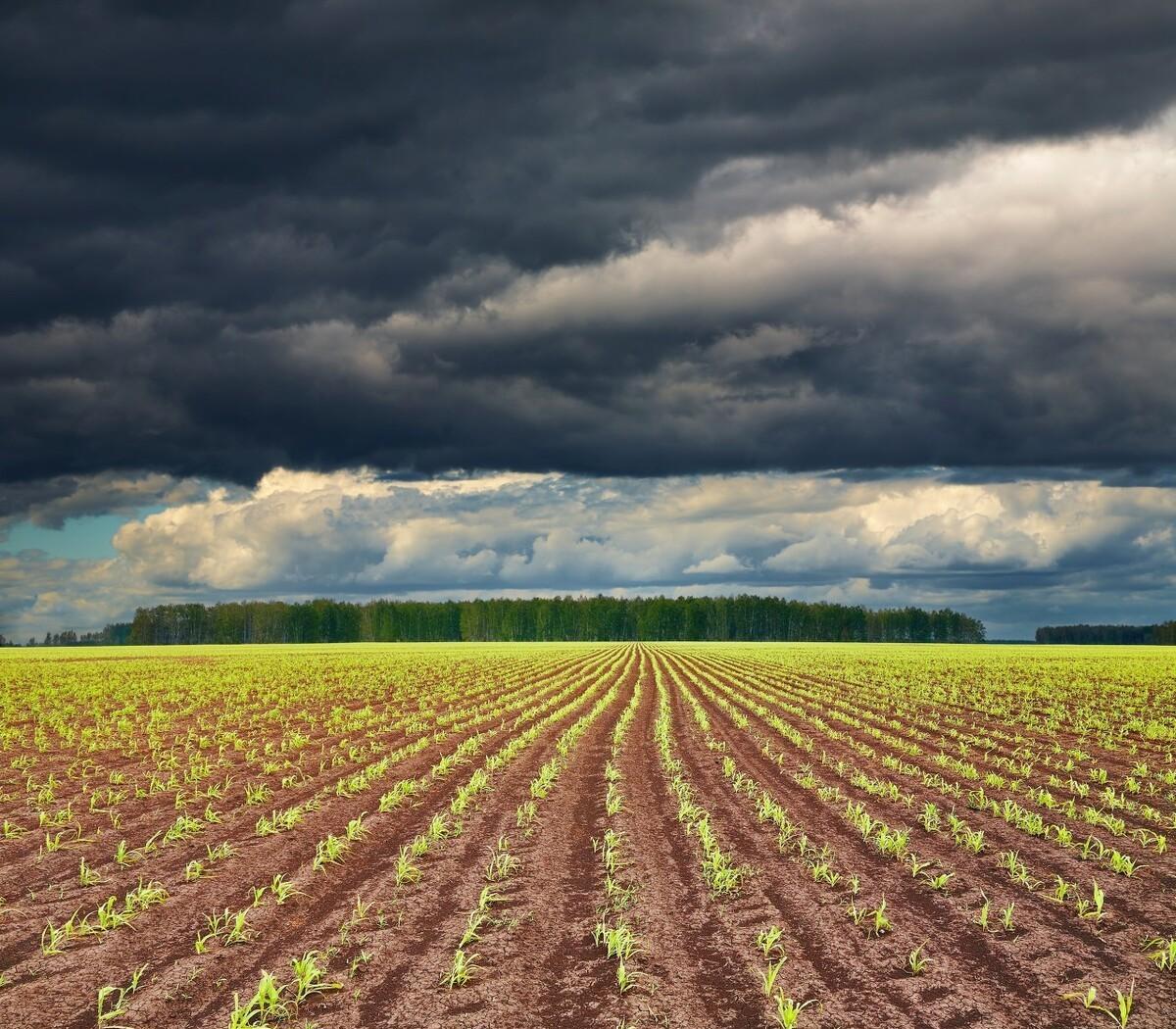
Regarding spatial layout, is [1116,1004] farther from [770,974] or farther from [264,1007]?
[264,1007]

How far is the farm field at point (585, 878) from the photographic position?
8.55 metres

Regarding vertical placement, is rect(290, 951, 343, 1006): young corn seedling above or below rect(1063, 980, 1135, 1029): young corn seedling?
above

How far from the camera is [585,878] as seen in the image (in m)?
12.3

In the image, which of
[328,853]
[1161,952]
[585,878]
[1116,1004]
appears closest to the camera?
[1116,1004]

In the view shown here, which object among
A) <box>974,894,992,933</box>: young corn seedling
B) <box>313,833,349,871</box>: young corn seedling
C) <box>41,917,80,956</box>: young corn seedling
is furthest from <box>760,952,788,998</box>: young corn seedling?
<box>41,917,80,956</box>: young corn seedling

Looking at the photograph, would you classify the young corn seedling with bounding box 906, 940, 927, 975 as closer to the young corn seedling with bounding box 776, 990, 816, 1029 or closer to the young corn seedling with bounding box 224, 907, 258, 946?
the young corn seedling with bounding box 776, 990, 816, 1029

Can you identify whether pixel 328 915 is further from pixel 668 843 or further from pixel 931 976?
pixel 931 976

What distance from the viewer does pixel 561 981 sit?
8898mm

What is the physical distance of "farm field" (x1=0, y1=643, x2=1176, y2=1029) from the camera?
8.55 metres

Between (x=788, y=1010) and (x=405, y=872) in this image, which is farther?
(x=405, y=872)

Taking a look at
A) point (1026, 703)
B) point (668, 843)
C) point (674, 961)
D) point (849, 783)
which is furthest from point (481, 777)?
point (1026, 703)

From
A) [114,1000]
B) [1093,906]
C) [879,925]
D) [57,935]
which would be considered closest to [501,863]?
[879,925]

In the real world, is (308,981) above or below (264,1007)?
above

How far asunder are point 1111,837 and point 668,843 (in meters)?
7.58
